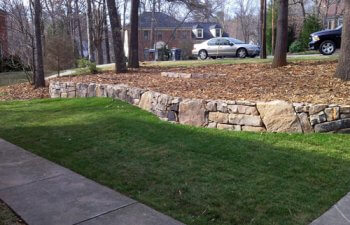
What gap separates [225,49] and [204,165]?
21008mm

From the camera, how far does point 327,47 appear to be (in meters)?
16.1

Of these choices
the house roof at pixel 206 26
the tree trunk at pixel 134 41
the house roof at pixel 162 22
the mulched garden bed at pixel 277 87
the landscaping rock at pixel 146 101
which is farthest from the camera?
the house roof at pixel 206 26

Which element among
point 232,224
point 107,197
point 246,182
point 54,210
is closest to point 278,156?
point 246,182

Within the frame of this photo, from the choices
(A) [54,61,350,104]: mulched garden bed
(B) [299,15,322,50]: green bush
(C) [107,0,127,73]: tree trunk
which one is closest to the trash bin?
(B) [299,15,322,50]: green bush

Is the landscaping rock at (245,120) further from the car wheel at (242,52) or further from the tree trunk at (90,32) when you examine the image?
the tree trunk at (90,32)

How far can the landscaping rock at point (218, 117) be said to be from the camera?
21.5 ft

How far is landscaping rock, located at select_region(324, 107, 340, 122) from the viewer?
5609 mm

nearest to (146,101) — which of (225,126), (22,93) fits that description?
(225,126)

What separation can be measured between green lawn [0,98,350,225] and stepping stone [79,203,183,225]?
127 mm

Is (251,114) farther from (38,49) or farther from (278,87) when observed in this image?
(38,49)

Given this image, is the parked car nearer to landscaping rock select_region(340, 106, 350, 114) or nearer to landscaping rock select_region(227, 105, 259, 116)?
landscaping rock select_region(227, 105, 259, 116)

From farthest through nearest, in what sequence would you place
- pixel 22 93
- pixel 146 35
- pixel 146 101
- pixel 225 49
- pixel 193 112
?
1. pixel 146 35
2. pixel 225 49
3. pixel 22 93
4. pixel 146 101
5. pixel 193 112

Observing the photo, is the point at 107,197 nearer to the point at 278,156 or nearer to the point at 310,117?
the point at 278,156

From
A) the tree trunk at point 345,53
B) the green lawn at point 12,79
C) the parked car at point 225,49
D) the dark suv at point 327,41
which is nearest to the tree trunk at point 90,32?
the green lawn at point 12,79
